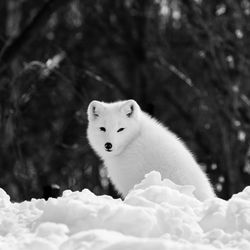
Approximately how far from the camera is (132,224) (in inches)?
188

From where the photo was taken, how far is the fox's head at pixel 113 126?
842 cm

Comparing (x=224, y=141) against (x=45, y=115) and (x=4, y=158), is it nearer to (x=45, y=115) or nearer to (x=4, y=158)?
(x=4, y=158)

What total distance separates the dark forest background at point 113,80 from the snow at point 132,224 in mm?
6571

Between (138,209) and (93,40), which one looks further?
(93,40)

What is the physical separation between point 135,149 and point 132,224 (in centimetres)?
342

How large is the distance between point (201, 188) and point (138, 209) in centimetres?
300

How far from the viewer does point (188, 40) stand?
792 inches

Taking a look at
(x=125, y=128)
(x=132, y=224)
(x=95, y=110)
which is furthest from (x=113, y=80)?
(x=132, y=224)

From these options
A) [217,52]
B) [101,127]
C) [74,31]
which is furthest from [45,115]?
[101,127]

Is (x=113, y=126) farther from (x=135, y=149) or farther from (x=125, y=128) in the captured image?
(x=135, y=149)

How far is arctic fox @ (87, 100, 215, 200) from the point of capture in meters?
7.80

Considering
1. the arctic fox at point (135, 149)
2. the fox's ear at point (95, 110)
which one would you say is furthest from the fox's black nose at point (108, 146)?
the fox's ear at point (95, 110)

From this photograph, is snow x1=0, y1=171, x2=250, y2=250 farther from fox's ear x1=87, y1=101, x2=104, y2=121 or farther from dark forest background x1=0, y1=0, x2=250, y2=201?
dark forest background x1=0, y1=0, x2=250, y2=201

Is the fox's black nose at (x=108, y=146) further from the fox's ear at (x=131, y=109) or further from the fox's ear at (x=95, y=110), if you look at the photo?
the fox's ear at (x=95, y=110)
